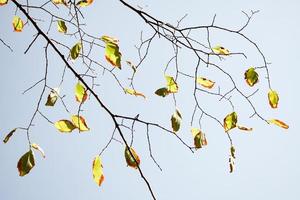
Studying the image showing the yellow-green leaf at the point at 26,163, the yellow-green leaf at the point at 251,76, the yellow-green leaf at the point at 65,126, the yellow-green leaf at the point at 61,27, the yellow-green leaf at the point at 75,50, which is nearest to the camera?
the yellow-green leaf at the point at 26,163

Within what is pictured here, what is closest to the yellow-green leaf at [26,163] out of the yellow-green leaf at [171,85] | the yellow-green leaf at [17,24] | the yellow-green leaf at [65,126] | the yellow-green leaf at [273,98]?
the yellow-green leaf at [65,126]

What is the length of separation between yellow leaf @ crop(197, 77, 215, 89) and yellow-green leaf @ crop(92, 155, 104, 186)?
2.32ft

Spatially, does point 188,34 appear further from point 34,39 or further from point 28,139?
point 28,139

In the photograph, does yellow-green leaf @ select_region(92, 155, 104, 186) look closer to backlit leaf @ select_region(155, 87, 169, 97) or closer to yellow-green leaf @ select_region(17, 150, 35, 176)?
yellow-green leaf @ select_region(17, 150, 35, 176)

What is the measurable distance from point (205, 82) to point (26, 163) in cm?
103

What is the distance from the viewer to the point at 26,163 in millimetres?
1546

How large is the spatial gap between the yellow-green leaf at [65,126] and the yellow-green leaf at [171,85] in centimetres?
56

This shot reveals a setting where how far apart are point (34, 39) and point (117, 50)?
0.46 metres

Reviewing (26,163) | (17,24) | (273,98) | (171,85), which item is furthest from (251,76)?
(17,24)

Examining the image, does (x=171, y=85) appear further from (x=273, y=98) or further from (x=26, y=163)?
(x=26, y=163)

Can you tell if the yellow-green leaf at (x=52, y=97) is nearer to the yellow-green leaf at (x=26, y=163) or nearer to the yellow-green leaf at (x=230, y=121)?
the yellow-green leaf at (x=26, y=163)

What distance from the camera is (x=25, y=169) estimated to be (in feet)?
5.03

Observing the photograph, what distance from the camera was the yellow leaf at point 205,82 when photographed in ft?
6.11

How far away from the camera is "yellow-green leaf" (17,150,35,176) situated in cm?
153
